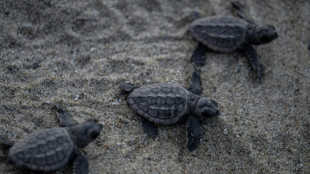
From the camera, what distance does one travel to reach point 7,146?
2.21m

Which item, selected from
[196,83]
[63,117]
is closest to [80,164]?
[63,117]

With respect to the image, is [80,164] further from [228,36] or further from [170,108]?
[228,36]

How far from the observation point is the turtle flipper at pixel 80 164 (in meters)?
2.19

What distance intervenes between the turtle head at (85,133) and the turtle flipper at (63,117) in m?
0.14

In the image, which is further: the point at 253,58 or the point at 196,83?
the point at 253,58

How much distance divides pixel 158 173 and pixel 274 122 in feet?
4.06

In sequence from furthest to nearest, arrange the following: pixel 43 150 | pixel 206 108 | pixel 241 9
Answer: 1. pixel 241 9
2. pixel 206 108
3. pixel 43 150

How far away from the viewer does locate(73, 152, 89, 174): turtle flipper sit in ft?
7.20

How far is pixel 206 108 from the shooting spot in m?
2.56

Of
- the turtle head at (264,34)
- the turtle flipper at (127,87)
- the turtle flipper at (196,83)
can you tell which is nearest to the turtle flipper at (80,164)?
the turtle flipper at (127,87)

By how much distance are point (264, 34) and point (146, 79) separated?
4.45 feet

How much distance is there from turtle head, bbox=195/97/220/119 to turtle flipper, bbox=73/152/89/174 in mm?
1043

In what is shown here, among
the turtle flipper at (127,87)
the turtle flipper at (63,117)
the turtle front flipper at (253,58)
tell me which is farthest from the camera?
Answer: the turtle front flipper at (253,58)

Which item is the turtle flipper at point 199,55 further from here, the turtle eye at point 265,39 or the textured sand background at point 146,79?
the turtle eye at point 265,39
